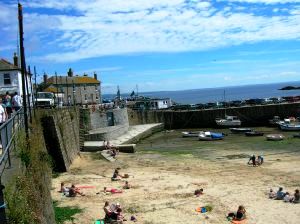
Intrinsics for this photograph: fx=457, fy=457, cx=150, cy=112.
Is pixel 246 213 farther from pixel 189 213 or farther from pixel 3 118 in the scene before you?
pixel 3 118

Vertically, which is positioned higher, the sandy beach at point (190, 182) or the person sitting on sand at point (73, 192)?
the person sitting on sand at point (73, 192)

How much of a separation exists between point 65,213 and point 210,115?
49.7m

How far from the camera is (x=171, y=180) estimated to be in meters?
27.0

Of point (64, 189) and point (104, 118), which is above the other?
point (104, 118)

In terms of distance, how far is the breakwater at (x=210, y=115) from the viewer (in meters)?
65.5

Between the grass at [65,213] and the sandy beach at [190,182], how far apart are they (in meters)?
0.35

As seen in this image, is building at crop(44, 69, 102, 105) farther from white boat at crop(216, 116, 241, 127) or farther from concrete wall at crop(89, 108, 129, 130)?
white boat at crop(216, 116, 241, 127)

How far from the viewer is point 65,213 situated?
774 inches

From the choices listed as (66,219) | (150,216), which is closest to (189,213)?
(150,216)

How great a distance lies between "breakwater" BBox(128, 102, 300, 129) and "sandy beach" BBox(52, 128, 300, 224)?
2288cm

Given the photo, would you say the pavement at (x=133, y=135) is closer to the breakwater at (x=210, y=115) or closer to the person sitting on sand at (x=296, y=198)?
the breakwater at (x=210, y=115)

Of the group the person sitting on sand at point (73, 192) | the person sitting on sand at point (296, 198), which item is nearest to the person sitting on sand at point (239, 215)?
the person sitting on sand at point (296, 198)

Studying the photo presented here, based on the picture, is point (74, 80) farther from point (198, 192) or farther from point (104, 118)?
point (198, 192)

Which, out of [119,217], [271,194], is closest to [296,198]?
[271,194]
